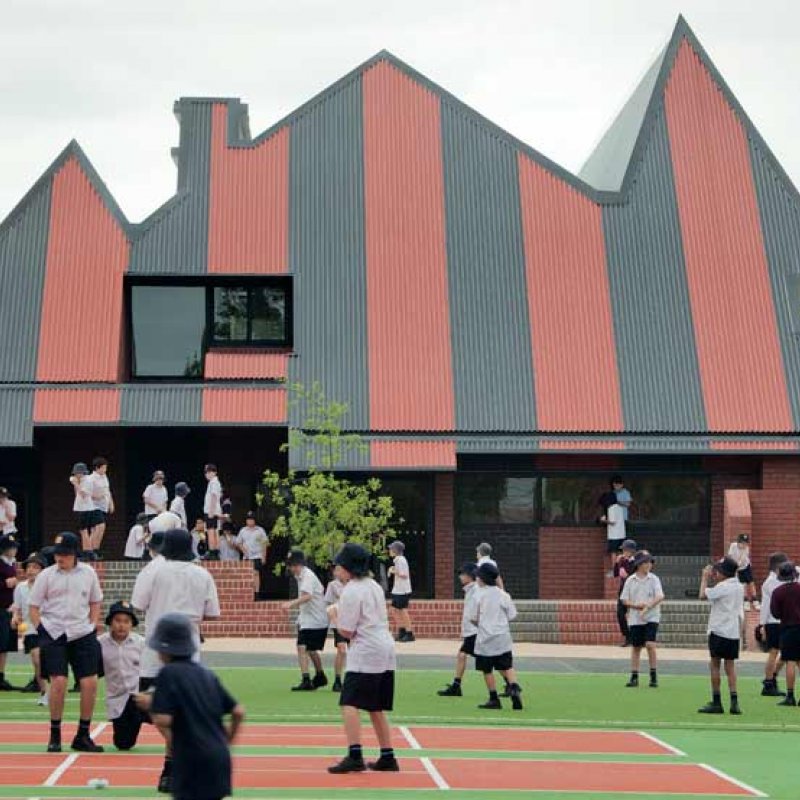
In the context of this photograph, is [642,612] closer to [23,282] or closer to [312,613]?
[312,613]

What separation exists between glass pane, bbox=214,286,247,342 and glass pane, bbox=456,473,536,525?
572 centimetres

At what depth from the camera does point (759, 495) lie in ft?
110

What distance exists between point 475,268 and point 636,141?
4.91m

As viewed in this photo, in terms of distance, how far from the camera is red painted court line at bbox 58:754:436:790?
1312 cm

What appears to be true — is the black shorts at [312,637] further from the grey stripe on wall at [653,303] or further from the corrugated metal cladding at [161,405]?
the grey stripe on wall at [653,303]

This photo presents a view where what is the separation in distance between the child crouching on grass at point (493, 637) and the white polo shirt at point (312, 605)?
86.4 inches

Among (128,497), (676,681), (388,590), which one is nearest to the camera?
(676,681)

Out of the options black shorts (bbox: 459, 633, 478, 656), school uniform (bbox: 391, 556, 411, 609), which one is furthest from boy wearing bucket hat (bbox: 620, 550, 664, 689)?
school uniform (bbox: 391, 556, 411, 609)

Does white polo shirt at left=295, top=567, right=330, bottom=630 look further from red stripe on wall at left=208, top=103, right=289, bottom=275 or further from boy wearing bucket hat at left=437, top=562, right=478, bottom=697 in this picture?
red stripe on wall at left=208, top=103, right=289, bottom=275

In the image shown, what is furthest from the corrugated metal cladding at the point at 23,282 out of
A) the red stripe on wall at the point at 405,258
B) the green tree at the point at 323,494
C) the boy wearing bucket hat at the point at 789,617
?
the boy wearing bucket hat at the point at 789,617

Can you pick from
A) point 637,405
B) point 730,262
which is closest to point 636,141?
point 730,262

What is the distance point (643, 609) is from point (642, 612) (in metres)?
0.04

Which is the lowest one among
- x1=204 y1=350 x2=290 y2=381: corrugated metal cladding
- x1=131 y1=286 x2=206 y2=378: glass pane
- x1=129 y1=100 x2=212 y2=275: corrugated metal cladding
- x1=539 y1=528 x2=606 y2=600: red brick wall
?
x1=539 y1=528 x2=606 y2=600: red brick wall

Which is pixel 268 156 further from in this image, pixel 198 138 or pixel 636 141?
pixel 636 141
